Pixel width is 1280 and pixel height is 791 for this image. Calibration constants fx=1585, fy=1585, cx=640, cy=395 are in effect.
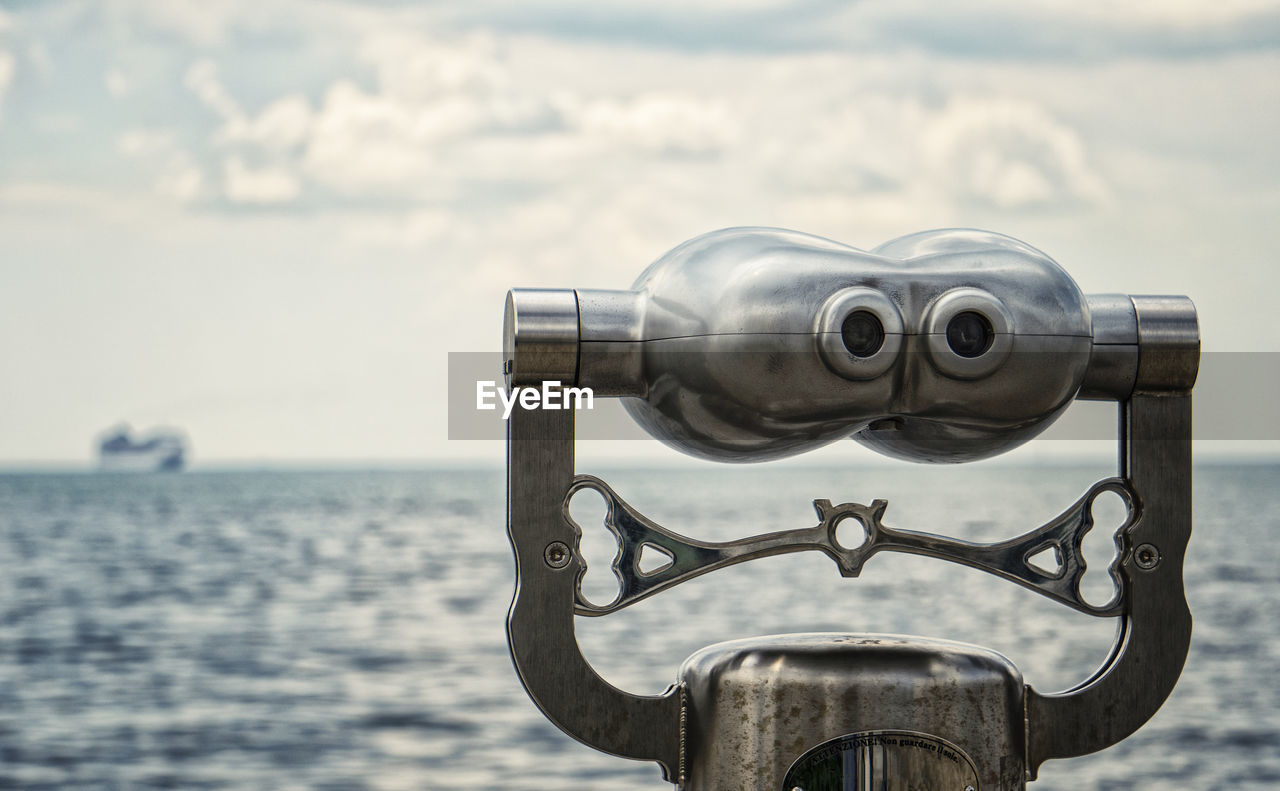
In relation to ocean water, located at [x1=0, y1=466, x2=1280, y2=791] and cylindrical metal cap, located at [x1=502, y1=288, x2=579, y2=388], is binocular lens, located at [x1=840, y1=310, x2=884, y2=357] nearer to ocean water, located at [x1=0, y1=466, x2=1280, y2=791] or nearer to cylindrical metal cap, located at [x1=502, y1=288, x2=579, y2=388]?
cylindrical metal cap, located at [x1=502, y1=288, x2=579, y2=388]

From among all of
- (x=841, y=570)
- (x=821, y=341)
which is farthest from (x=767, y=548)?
(x=821, y=341)

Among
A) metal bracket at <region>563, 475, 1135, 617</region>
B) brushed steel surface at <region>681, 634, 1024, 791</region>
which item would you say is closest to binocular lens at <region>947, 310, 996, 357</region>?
metal bracket at <region>563, 475, 1135, 617</region>

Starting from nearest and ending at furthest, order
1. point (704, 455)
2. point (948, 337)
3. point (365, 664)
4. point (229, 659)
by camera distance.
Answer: point (948, 337) → point (704, 455) → point (365, 664) → point (229, 659)

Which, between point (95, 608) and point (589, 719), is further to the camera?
point (95, 608)

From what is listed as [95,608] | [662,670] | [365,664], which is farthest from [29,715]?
[95,608]

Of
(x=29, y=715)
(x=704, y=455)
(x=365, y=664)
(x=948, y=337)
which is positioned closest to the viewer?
(x=948, y=337)

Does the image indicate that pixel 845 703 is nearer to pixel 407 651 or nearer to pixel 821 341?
pixel 821 341

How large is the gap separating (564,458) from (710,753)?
12.4 inches

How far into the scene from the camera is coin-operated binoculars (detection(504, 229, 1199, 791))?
4.80 ft

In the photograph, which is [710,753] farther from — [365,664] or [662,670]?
[365,664]

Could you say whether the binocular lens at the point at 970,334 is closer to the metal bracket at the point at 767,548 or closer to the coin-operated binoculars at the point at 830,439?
the coin-operated binoculars at the point at 830,439

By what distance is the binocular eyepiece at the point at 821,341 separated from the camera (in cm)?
146

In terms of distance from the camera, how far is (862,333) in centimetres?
147

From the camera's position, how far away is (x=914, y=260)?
1.51 metres
